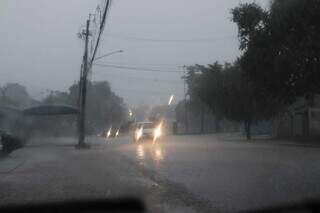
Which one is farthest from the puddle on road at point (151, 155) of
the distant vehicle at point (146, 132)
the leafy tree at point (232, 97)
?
the leafy tree at point (232, 97)

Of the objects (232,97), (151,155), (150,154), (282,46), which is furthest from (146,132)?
(151,155)

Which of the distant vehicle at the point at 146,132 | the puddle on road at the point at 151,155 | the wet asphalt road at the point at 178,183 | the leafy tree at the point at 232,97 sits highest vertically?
the leafy tree at the point at 232,97

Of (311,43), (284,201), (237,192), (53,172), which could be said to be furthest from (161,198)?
(311,43)

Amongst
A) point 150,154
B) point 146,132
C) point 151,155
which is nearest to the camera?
point 151,155

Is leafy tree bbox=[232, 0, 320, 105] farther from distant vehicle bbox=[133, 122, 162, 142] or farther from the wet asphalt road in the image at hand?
the wet asphalt road

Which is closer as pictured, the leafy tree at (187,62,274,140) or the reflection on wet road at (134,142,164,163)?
the reflection on wet road at (134,142,164,163)

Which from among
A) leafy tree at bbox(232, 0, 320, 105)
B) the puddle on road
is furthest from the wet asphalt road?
leafy tree at bbox(232, 0, 320, 105)

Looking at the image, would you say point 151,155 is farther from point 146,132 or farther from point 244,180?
point 146,132

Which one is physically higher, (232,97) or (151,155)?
(232,97)

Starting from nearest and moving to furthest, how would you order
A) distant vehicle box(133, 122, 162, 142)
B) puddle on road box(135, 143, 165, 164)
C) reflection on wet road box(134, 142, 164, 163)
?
puddle on road box(135, 143, 165, 164)
reflection on wet road box(134, 142, 164, 163)
distant vehicle box(133, 122, 162, 142)

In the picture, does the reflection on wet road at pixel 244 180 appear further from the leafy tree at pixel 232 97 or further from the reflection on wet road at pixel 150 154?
the leafy tree at pixel 232 97

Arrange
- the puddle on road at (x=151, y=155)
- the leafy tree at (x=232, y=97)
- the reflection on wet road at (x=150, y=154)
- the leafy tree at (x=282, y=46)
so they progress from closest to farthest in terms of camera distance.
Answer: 1. the puddle on road at (x=151, y=155)
2. the reflection on wet road at (x=150, y=154)
3. the leafy tree at (x=282, y=46)
4. the leafy tree at (x=232, y=97)

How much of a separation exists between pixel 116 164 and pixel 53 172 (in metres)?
3.89

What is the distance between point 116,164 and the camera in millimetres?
23750
